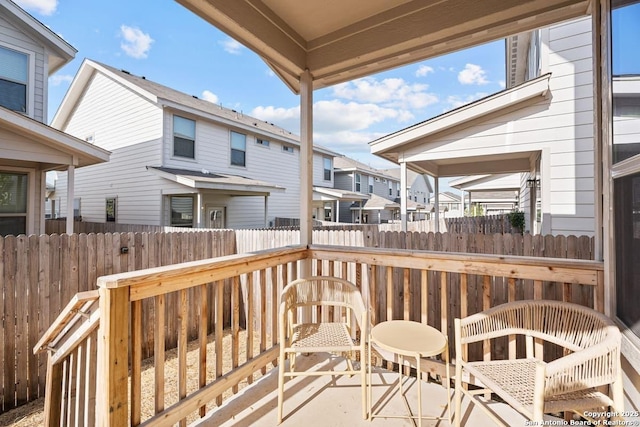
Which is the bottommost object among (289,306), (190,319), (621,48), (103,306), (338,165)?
(190,319)

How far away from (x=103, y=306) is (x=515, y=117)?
217 inches

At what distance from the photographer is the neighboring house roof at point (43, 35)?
20.4 ft

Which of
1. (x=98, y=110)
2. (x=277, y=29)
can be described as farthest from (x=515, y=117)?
(x=98, y=110)

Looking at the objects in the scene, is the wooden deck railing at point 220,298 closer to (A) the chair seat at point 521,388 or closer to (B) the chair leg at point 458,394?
(A) the chair seat at point 521,388

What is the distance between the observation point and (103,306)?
150 centimetres

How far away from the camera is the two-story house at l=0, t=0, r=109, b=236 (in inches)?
214

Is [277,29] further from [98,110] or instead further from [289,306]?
[98,110]

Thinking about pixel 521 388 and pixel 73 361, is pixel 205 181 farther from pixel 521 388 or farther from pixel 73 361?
pixel 521 388

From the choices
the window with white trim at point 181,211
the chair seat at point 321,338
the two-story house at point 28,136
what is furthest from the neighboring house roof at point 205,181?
the chair seat at point 321,338

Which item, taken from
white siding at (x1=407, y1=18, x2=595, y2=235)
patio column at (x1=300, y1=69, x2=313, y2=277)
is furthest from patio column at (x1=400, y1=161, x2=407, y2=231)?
patio column at (x1=300, y1=69, x2=313, y2=277)

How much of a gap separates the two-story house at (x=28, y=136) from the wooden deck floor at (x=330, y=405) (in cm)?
582

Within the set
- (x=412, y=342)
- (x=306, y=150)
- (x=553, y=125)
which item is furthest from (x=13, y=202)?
(x=553, y=125)

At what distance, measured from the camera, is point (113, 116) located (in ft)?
34.4

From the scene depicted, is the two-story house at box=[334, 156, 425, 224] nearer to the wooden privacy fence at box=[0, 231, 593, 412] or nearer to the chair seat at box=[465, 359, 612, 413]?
the wooden privacy fence at box=[0, 231, 593, 412]
